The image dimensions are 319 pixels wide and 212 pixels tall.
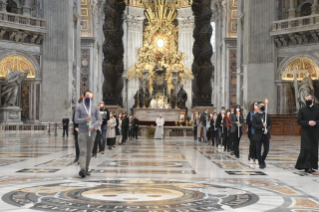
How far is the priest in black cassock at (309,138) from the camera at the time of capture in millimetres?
8194

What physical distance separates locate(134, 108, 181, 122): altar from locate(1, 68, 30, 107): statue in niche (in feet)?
34.3

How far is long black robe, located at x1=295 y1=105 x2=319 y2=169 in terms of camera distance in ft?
26.9

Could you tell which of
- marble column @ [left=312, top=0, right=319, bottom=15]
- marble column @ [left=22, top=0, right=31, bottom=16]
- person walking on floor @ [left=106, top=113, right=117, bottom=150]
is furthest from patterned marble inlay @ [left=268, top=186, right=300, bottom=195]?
marble column @ [left=22, top=0, right=31, bottom=16]

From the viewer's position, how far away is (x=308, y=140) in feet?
27.3

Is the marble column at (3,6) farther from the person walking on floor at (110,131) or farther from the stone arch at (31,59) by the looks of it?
the person walking on floor at (110,131)

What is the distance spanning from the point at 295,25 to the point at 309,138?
1914 centimetres

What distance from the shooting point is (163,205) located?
4.57 metres

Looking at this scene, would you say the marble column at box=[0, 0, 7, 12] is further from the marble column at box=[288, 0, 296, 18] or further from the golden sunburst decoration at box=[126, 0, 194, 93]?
the golden sunburst decoration at box=[126, 0, 194, 93]

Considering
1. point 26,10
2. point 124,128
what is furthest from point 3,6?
point 124,128

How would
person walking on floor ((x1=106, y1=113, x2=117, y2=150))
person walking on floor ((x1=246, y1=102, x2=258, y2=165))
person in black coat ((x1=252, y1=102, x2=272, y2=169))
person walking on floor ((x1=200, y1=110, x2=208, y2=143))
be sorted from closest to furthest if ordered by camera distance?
person in black coat ((x1=252, y1=102, x2=272, y2=169)) < person walking on floor ((x1=246, y1=102, x2=258, y2=165)) < person walking on floor ((x1=106, y1=113, x2=117, y2=150)) < person walking on floor ((x1=200, y1=110, x2=208, y2=143))

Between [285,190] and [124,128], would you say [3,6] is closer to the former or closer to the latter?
[124,128]

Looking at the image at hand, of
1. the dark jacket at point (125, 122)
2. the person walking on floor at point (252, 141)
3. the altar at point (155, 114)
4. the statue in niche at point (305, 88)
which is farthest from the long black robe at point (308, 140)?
the altar at point (155, 114)

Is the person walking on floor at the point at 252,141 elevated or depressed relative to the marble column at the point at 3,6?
depressed

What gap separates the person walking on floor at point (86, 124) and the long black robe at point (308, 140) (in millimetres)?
3667
